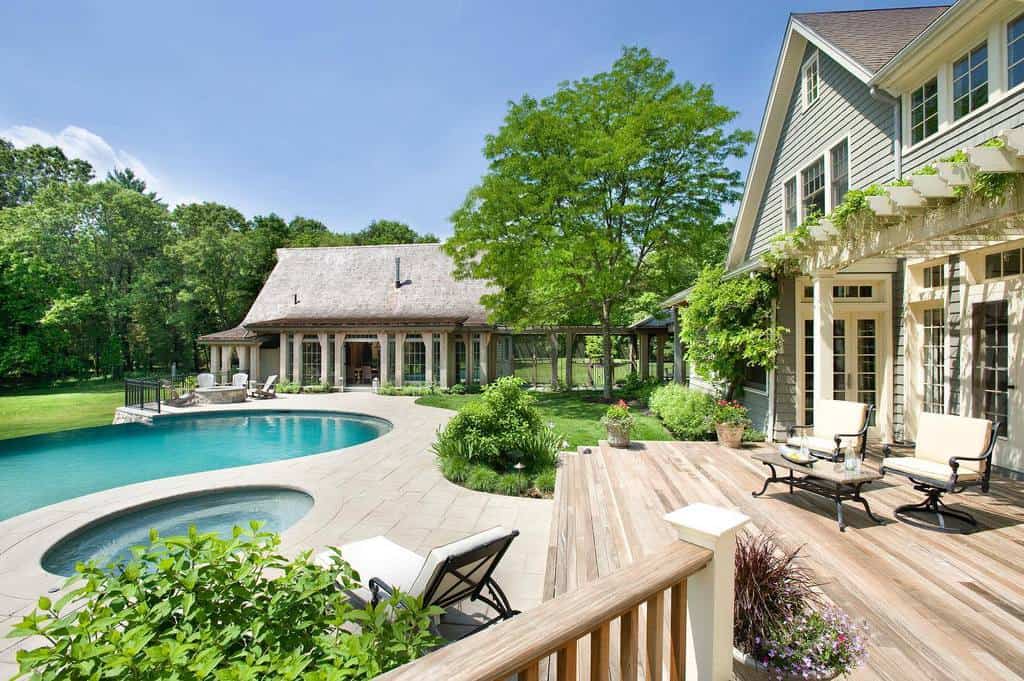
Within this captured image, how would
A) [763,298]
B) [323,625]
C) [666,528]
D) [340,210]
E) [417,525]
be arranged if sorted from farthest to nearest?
[340,210], [763,298], [417,525], [666,528], [323,625]

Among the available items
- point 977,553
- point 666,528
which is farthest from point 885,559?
point 666,528

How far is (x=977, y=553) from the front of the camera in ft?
12.3

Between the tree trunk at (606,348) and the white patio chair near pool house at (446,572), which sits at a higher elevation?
the tree trunk at (606,348)

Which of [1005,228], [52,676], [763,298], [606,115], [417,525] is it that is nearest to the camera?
[52,676]

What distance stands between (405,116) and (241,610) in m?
13.9

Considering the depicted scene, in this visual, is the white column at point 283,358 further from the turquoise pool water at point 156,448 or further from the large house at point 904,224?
the large house at point 904,224

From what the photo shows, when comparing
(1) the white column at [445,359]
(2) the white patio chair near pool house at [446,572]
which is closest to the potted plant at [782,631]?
(2) the white patio chair near pool house at [446,572]

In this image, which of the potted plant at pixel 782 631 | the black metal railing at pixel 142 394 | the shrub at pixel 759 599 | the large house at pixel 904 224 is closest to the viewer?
the potted plant at pixel 782 631

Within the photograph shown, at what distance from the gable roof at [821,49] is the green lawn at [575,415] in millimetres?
5467

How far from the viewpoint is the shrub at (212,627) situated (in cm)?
144

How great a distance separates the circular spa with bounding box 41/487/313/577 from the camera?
5234 millimetres

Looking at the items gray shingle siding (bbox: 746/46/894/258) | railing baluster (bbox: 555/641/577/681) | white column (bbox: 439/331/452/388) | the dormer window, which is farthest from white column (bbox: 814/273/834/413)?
white column (bbox: 439/331/452/388)

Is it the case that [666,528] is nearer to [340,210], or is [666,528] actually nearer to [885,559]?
[885,559]

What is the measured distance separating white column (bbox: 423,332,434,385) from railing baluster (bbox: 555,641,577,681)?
18725 millimetres
